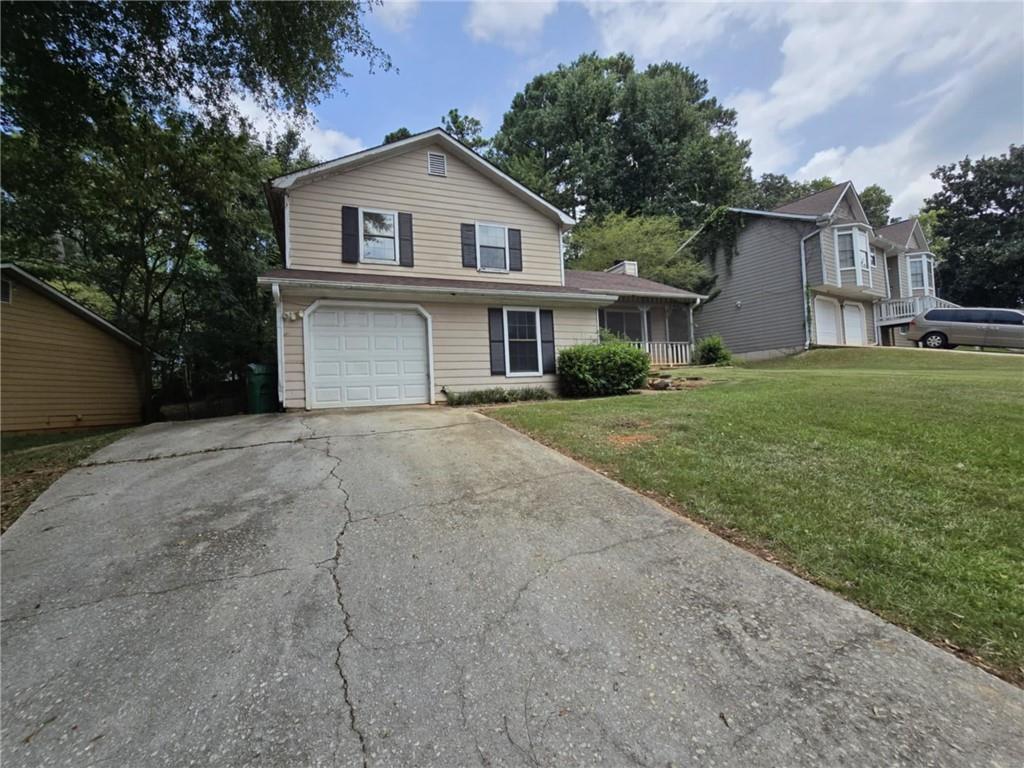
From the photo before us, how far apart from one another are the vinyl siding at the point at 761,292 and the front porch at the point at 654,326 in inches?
140

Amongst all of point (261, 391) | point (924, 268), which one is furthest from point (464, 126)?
point (924, 268)

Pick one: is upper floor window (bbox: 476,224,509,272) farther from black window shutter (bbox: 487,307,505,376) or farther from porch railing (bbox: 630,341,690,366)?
porch railing (bbox: 630,341,690,366)

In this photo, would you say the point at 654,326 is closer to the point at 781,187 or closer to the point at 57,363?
the point at 57,363

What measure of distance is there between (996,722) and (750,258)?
2188 centimetres

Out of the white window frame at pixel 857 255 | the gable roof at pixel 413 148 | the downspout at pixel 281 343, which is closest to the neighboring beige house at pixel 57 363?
the downspout at pixel 281 343

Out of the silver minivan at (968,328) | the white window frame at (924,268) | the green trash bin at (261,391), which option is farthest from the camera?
the white window frame at (924,268)

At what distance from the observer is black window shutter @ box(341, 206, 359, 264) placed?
33.7 ft

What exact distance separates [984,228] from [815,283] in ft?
69.6

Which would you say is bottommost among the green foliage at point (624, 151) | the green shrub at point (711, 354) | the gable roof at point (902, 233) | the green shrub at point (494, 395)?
the green shrub at point (494, 395)

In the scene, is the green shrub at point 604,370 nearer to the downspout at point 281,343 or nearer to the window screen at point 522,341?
the window screen at point 522,341

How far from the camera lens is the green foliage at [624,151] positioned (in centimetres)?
2791

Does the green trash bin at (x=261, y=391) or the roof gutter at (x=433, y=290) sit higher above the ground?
the roof gutter at (x=433, y=290)

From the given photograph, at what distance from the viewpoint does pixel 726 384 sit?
10.2 meters

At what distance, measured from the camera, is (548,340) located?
37.1 feet
